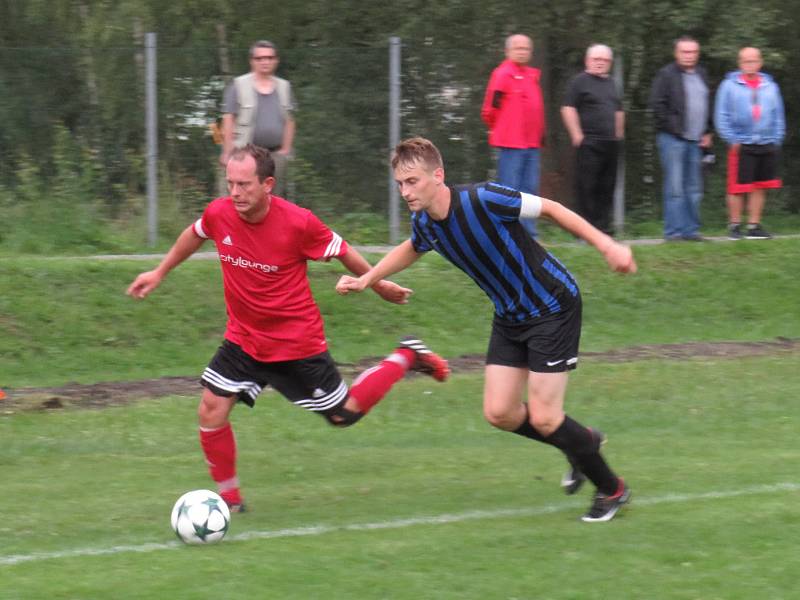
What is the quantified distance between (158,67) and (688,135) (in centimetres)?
552

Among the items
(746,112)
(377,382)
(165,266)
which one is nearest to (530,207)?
(377,382)

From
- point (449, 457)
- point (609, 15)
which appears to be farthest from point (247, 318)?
point (609, 15)

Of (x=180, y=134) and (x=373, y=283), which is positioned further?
(x=180, y=134)

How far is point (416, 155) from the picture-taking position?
6.53 meters

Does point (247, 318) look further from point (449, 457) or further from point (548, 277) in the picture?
point (449, 457)

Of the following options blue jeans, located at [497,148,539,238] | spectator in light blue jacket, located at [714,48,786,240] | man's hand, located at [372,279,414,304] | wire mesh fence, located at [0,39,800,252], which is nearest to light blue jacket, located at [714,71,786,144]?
spectator in light blue jacket, located at [714,48,786,240]

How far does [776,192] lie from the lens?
17.2 m

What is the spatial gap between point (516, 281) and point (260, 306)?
1.25 metres

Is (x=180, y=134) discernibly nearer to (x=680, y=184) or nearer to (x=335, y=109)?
(x=335, y=109)

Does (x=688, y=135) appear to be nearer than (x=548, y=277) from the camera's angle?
No

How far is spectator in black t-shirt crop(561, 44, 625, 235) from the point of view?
1402 cm

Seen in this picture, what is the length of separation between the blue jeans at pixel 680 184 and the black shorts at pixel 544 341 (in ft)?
26.8

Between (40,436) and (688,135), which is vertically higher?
(688,135)

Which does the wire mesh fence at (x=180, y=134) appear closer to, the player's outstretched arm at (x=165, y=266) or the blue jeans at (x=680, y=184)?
the blue jeans at (x=680, y=184)
